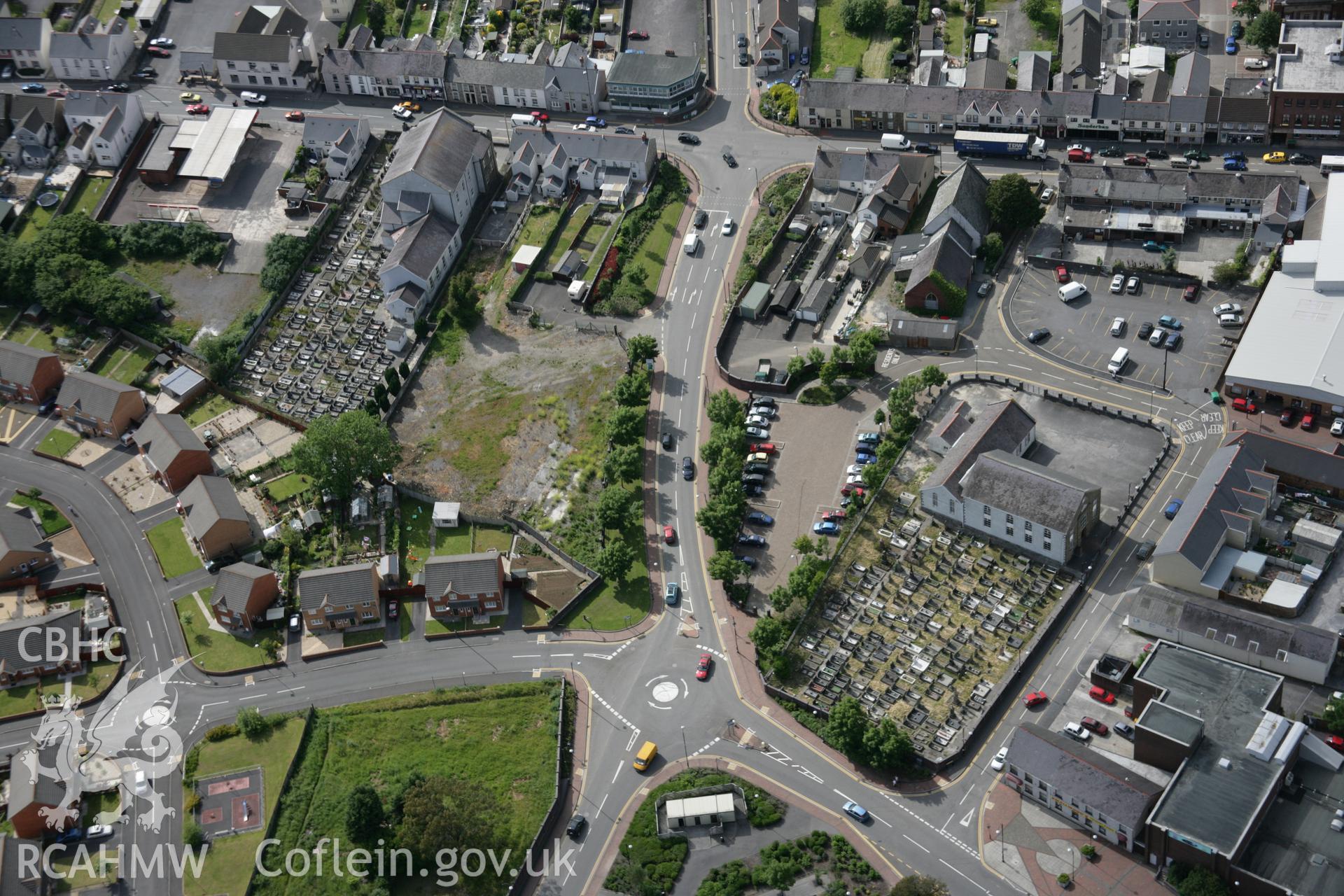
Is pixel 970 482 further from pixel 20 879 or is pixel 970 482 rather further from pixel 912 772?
pixel 20 879

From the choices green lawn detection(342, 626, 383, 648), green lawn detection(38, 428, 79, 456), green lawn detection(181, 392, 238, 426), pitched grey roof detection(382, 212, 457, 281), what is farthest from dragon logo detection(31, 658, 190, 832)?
pitched grey roof detection(382, 212, 457, 281)

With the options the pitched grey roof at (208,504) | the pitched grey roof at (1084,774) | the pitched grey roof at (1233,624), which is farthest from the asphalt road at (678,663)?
the pitched grey roof at (208,504)

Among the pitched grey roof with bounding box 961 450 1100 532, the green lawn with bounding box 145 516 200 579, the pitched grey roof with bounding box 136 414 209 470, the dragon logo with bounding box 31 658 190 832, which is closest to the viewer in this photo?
the dragon logo with bounding box 31 658 190 832

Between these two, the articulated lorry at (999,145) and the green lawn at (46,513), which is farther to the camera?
the articulated lorry at (999,145)

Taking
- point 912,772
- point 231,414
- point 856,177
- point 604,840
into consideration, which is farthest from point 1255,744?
point 231,414

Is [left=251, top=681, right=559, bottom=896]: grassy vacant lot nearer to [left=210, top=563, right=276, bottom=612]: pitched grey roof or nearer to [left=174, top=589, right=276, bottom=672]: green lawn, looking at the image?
[left=174, top=589, right=276, bottom=672]: green lawn

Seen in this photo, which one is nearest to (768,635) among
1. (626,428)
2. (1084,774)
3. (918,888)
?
(918,888)

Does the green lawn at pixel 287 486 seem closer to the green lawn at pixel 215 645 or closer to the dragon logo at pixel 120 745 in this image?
the green lawn at pixel 215 645
